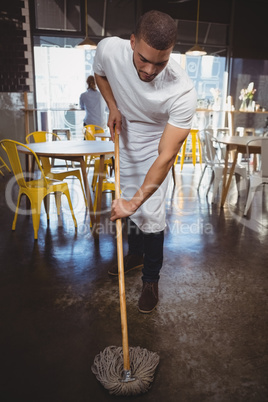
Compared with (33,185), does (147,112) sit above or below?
above

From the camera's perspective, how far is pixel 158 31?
3.67ft

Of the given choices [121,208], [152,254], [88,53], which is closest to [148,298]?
[152,254]

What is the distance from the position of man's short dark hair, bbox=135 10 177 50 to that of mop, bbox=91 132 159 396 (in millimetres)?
776

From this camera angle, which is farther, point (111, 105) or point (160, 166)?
point (111, 105)

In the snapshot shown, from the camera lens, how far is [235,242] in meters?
2.84

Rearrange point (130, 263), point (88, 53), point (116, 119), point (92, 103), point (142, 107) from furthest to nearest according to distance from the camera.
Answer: point (88, 53), point (92, 103), point (130, 263), point (116, 119), point (142, 107)

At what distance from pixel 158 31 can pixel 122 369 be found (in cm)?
130

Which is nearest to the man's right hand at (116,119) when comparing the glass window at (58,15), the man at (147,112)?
the man at (147,112)

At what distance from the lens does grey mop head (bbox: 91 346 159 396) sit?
124 cm

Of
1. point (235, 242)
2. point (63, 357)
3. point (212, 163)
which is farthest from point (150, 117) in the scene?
point (212, 163)

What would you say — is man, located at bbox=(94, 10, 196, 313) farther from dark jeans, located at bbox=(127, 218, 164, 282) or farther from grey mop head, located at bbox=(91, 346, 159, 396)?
grey mop head, located at bbox=(91, 346, 159, 396)

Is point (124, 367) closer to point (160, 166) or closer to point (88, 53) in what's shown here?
point (160, 166)

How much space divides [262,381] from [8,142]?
7.50 feet

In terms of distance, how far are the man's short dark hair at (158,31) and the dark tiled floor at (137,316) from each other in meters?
1.30
